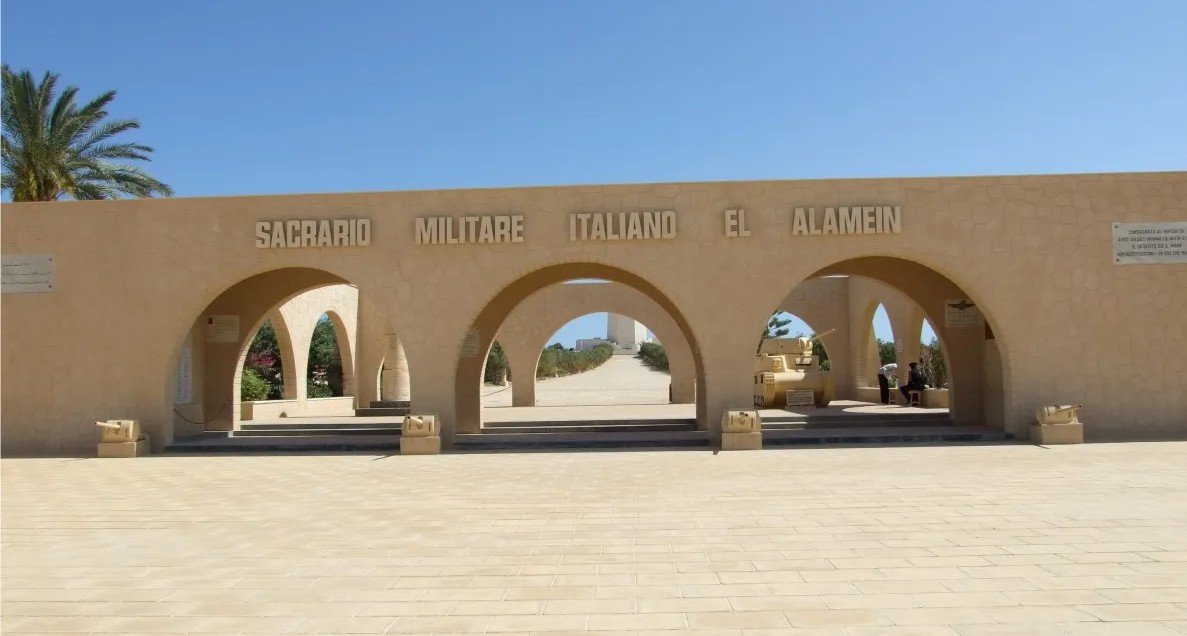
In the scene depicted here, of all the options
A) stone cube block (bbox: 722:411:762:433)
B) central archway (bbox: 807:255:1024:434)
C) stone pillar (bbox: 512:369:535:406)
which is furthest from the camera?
stone pillar (bbox: 512:369:535:406)

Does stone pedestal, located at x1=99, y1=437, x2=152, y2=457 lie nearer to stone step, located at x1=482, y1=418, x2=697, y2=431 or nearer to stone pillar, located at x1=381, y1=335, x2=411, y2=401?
stone step, located at x1=482, y1=418, x2=697, y2=431

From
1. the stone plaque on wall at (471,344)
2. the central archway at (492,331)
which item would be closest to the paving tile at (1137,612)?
the central archway at (492,331)

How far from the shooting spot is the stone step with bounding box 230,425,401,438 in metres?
16.6

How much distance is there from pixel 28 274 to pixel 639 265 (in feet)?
32.0

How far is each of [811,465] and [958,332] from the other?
6732 millimetres

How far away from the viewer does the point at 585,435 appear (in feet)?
48.3

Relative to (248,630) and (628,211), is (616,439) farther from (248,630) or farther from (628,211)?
(248,630)

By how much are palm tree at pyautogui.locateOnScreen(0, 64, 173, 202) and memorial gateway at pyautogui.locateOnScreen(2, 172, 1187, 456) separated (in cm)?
748

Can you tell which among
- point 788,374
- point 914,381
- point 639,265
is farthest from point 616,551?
point 914,381

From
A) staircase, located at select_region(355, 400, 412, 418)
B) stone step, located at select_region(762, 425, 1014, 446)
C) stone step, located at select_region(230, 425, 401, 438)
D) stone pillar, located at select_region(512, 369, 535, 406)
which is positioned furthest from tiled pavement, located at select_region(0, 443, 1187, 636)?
stone pillar, located at select_region(512, 369, 535, 406)

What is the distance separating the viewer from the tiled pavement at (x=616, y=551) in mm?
4559

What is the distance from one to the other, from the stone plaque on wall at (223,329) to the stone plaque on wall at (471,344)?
15.6ft

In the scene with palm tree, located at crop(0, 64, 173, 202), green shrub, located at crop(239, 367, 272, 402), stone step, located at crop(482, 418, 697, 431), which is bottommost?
stone step, located at crop(482, 418, 697, 431)

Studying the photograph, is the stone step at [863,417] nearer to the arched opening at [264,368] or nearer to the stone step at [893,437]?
the stone step at [893,437]
